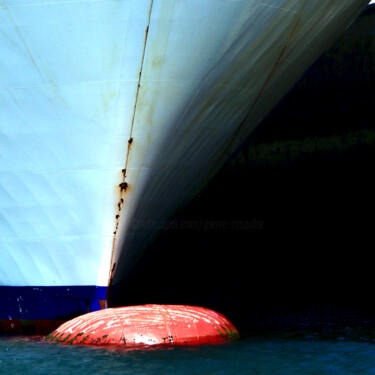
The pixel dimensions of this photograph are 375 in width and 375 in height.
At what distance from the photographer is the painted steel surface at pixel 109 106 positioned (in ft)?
24.1

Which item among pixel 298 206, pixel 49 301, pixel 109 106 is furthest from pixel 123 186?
pixel 298 206

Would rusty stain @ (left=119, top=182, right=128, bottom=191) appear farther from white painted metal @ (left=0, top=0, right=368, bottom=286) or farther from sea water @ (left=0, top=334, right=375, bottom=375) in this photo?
sea water @ (left=0, top=334, right=375, bottom=375)

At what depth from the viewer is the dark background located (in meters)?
13.8

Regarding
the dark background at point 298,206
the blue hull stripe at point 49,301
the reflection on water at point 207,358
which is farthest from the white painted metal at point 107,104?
the dark background at point 298,206

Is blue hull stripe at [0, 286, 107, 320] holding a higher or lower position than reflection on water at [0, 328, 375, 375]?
higher

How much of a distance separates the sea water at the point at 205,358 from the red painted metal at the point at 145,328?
186 mm

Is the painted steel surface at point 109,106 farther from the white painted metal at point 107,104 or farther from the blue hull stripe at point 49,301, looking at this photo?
the blue hull stripe at point 49,301

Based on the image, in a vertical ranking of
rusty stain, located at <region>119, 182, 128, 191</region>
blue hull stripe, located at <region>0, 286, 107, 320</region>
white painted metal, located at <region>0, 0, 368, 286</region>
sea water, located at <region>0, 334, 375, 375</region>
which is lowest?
sea water, located at <region>0, 334, 375, 375</region>

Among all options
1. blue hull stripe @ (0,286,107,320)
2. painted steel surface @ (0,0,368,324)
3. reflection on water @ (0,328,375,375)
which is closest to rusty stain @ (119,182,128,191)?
painted steel surface @ (0,0,368,324)

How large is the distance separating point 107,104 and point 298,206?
9562 millimetres

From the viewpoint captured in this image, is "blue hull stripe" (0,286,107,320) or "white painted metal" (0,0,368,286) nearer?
"white painted metal" (0,0,368,286)

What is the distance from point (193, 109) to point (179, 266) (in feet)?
24.8

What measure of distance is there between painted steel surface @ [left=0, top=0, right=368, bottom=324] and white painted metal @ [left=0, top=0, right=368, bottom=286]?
0.01m

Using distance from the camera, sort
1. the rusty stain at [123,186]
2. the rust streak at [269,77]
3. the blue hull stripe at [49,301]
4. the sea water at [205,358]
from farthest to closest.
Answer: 1. the rust streak at [269,77]
2. the blue hull stripe at [49,301]
3. the rusty stain at [123,186]
4. the sea water at [205,358]
